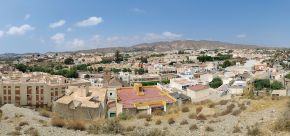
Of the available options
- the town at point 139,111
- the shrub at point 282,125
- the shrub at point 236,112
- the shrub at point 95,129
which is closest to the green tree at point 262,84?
the town at point 139,111

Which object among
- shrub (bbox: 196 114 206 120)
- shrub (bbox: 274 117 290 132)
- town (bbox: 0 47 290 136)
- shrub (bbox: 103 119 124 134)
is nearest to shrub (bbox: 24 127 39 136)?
town (bbox: 0 47 290 136)

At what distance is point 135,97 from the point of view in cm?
2559

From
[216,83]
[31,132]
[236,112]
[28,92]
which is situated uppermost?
[236,112]

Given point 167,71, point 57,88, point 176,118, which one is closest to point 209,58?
point 167,71

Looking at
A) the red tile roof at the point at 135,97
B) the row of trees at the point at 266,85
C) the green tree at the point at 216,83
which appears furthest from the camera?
the green tree at the point at 216,83

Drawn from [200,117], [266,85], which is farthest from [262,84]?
[200,117]

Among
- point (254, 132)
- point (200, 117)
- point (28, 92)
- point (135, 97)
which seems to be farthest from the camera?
point (28, 92)

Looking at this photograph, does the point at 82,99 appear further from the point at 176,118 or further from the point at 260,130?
the point at 260,130

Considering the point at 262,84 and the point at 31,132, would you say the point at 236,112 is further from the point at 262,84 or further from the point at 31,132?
the point at 262,84

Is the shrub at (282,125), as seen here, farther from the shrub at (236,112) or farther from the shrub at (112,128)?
the shrub at (112,128)

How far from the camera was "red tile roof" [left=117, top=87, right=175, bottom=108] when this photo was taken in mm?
24673

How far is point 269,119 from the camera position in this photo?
1222 cm

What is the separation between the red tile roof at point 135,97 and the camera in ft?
80.9

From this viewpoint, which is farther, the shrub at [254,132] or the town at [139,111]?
the town at [139,111]
